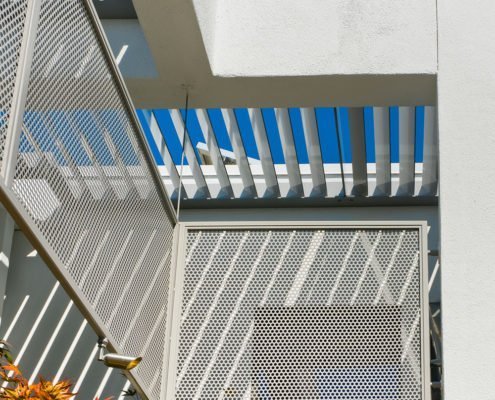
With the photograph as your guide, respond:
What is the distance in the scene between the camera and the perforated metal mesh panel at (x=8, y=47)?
3117 millimetres

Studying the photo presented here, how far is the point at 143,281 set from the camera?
508 cm

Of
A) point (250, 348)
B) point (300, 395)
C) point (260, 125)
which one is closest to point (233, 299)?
point (250, 348)

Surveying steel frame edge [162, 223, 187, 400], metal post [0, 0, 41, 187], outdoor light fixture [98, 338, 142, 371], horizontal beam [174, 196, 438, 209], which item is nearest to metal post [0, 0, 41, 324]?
metal post [0, 0, 41, 187]

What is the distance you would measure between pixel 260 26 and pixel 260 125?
2.13 meters

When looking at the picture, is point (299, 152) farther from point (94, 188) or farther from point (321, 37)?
point (94, 188)

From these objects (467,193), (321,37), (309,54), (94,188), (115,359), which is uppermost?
(321,37)

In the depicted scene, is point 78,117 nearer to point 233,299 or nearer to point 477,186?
point 233,299

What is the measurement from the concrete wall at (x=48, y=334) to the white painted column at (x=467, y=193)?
4699mm

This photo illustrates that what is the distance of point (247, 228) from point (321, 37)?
131 cm

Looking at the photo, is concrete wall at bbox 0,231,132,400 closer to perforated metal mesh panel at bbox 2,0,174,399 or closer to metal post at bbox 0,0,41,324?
perforated metal mesh panel at bbox 2,0,174,399

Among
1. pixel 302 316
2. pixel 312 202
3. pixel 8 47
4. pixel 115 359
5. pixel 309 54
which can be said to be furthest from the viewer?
pixel 312 202

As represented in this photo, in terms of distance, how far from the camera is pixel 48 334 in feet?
31.7

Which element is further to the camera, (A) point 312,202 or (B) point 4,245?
(B) point 4,245

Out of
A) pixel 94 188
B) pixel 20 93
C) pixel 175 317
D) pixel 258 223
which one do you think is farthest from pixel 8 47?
pixel 258 223
